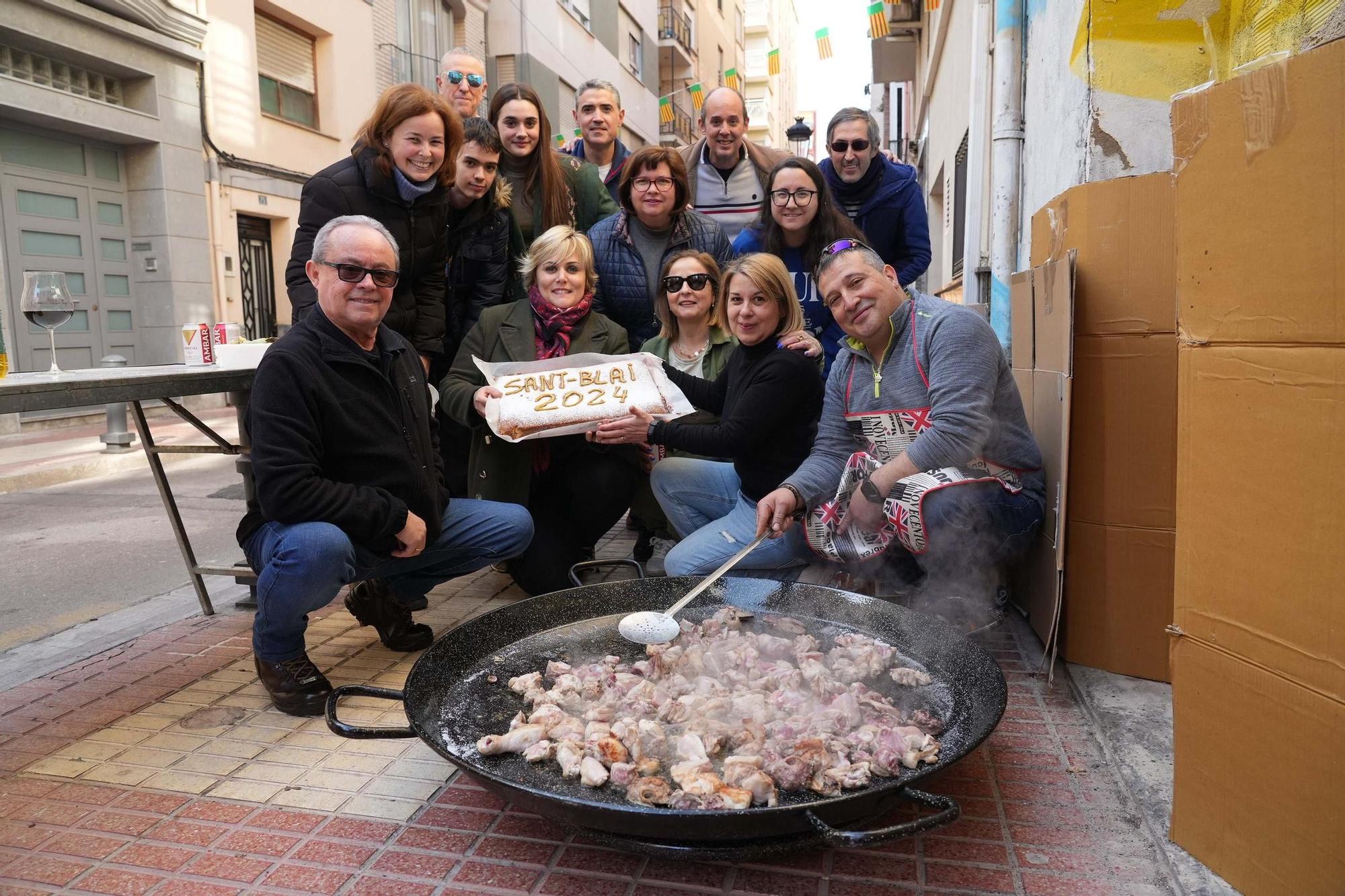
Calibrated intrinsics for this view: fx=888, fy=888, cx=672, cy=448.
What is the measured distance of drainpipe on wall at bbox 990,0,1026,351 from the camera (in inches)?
181

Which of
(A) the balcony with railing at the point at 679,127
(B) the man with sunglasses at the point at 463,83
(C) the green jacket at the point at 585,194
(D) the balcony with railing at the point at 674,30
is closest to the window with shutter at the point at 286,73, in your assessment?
(B) the man with sunglasses at the point at 463,83

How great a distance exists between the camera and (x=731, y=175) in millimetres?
5086

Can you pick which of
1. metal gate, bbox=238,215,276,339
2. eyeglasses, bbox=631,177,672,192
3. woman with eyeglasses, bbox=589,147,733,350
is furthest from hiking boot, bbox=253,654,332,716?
metal gate, bbox=238,215,276,339

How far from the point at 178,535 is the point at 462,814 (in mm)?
2466

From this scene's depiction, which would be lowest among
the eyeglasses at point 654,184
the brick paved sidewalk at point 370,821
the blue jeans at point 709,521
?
the brick paved sidewalk at point 370,821

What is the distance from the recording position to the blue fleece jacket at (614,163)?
5160mm

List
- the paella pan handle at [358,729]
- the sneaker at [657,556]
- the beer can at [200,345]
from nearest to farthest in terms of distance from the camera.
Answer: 1. the paella pan handle at [358,729]
2. the beer can at [200,345]
3. the sneaker at [657,556]

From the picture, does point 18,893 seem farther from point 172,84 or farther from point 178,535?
point 172,84

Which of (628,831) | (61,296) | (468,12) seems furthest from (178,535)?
(468,12)

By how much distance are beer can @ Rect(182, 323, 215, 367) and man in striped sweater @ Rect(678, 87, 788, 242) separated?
2.61m

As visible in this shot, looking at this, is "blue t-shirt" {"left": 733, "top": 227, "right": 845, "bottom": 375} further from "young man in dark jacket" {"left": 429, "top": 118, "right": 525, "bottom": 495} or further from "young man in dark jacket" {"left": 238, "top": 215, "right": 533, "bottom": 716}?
"young man in dark jacket" {"left": 238, "top": 215, "right": 533, "bottom": 716}

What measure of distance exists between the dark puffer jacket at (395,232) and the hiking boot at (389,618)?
1.11m

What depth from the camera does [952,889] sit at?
1.92 metres

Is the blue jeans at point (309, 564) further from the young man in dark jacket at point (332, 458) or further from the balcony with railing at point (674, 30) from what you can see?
the balcony with railing at point (674, 30)
